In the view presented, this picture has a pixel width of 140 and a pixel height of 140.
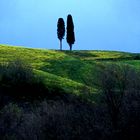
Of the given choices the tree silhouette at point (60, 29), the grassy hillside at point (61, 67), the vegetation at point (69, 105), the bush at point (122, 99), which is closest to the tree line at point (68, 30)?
the tree silhouette at point (60, 29)

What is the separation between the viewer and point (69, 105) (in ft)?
179

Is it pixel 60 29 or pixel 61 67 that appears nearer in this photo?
pixel 61 67

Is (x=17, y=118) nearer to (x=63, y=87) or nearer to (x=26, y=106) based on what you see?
(x=26, y=106)

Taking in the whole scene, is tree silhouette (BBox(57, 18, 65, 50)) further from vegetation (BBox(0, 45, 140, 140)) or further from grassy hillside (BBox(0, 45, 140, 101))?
vegetation (BBox(0, 45, 140, 140))

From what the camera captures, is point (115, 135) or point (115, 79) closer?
point (115, 135)

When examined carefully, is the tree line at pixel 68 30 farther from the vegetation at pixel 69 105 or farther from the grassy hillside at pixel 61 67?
the vegetation at pixel 69 105

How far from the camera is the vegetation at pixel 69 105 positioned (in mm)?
43594

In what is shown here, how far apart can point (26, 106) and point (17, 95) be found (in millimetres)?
4758

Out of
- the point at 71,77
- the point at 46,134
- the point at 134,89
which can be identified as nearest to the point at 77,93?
the point at 71,77

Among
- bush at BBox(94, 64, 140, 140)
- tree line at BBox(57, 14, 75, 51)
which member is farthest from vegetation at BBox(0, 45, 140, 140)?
tree line at BBox(57, 14, 75, 51)

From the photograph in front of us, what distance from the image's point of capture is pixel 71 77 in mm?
87375

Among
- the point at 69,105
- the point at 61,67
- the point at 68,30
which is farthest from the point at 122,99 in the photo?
the point at 68,30

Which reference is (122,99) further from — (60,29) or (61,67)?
(60,29)

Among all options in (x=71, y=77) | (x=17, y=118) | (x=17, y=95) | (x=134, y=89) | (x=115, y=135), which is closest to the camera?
(x=115, y=135)
